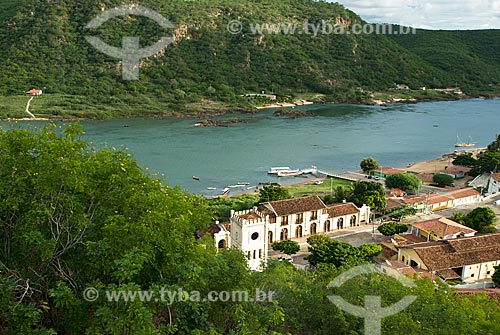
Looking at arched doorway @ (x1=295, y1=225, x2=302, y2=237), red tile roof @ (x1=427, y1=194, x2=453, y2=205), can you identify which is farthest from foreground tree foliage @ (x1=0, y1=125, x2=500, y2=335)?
red tile roof @ (x1=427, y1=194, x2=453, y2=205)

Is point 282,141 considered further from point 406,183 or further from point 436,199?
point 436,199

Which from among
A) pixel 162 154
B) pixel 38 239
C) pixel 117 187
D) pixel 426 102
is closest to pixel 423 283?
pixel 117 187

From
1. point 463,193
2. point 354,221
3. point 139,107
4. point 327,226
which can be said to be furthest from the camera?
point 139,107

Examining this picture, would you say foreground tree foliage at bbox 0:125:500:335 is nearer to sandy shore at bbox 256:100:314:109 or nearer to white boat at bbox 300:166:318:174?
white boat at bbox 300:166:318:174

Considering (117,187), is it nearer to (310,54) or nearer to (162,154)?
(162,154)

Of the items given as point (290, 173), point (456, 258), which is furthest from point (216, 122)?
point (456, 258)

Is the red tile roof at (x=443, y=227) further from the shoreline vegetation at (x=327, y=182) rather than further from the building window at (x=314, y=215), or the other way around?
the shoreline vegetation at (x=327, y=182)

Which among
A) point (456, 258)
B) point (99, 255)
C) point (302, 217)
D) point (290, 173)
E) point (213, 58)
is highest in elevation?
point (213, 58)
